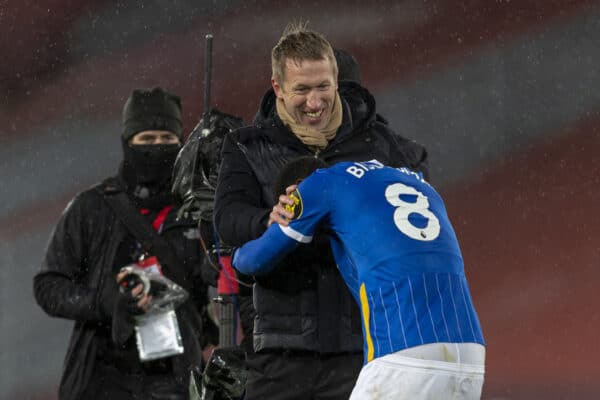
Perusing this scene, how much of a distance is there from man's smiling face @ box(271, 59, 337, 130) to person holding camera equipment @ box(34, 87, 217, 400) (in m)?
1.90

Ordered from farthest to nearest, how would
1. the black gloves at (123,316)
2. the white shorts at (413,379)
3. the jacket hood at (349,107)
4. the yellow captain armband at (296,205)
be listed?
1. the black gloves at (123,316)
2. the jacket hood at (349,107)
3. the yellow captain armband at (296,205)
4. the white shorts at (413,379)

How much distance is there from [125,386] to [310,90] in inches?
88.7

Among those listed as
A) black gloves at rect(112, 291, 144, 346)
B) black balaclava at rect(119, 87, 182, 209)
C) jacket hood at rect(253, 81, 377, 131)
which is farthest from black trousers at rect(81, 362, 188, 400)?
jacket hood at rect(253, 81, 377, 131)

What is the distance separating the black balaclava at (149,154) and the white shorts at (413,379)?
9.65ft

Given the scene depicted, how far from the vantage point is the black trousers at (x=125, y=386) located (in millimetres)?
5488

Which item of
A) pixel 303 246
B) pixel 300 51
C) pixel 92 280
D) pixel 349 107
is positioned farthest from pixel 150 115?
pixel 303 246

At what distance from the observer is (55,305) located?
5676 mm

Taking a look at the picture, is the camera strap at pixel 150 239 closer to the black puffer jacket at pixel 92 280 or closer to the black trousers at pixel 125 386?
the black puffer jacket at pixel 92 280

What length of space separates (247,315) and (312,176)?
4.98 feet

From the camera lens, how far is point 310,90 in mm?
3908

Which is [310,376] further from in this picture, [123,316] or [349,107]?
[123,316]

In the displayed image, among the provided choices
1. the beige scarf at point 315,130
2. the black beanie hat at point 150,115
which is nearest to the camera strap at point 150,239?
the black beanie hat at point 150,115

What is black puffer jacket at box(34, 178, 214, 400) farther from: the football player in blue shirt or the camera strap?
the football player in blue shirt

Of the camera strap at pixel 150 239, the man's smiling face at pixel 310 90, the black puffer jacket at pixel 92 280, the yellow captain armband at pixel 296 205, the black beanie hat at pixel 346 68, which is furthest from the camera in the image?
the camera strap at pixel 150 239
